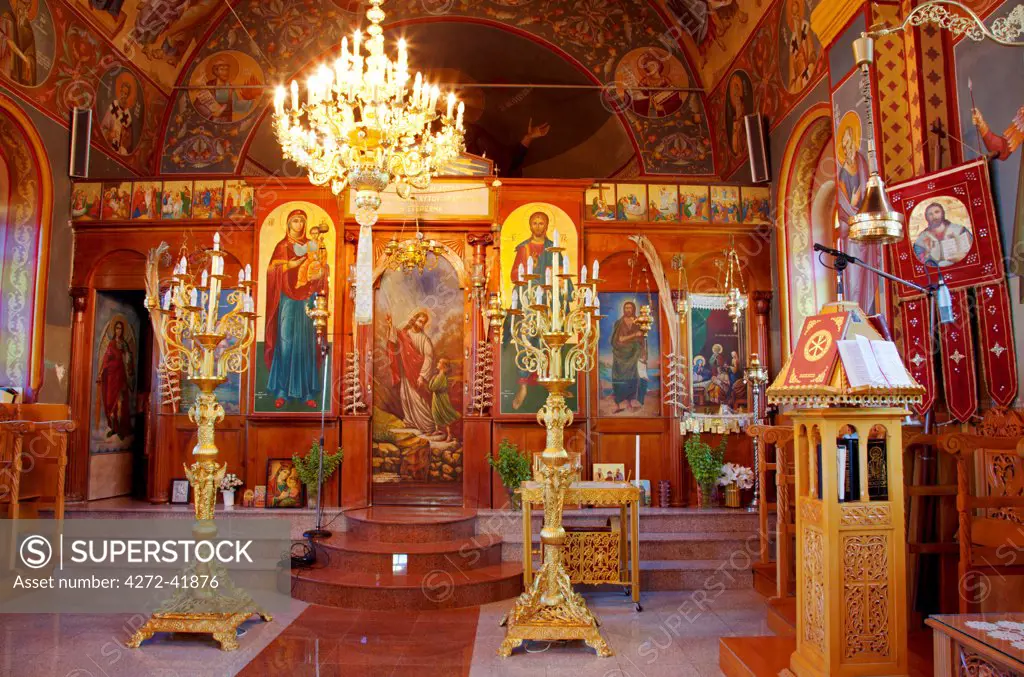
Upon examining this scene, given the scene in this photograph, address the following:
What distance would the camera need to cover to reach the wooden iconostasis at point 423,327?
8961 millimetres

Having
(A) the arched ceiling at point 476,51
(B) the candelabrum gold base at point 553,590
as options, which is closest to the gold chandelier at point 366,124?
(B) the candelabrum gold base at point 553,590

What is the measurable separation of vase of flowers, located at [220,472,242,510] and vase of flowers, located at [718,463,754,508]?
598cm

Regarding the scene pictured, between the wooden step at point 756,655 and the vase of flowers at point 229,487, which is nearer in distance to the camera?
the wooden step at point 756,655

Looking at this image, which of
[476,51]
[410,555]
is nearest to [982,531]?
[410,555]

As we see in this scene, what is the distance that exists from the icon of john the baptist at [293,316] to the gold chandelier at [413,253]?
106cm

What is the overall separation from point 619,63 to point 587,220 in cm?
375

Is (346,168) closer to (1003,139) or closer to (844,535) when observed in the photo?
(844,535)

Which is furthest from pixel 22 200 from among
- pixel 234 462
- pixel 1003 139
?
pixel 1003 139

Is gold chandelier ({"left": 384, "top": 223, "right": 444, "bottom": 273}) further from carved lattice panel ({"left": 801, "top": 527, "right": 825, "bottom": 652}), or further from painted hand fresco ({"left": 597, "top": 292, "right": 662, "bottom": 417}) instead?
carved lattice panel ({"left": 801, "top": 527, "right": 825, "bottom": 652})

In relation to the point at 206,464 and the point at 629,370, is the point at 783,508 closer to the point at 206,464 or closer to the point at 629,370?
the point at 629,370

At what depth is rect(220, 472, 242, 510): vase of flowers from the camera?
8.77 metres

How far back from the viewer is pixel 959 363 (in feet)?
17.6

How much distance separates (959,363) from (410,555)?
5041 mm

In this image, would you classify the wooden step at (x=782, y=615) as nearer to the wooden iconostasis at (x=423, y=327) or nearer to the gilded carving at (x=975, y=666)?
the gilded carving at (x=975, y=666)
